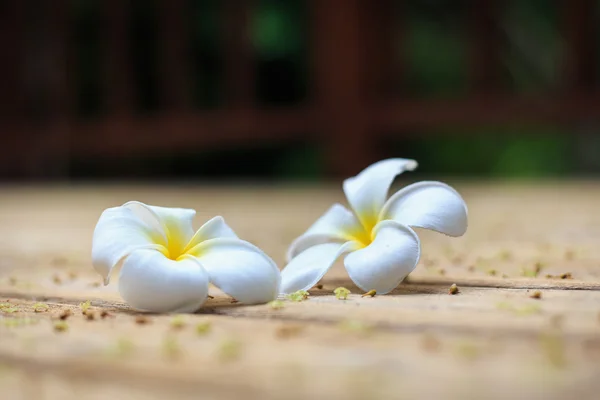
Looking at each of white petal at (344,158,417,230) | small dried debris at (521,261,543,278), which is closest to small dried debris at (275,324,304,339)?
white petal at (344,158,417,230)

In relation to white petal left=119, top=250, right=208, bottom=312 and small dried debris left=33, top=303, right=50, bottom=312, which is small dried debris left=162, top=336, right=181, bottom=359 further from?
small dried debris left=33, top=303, right=50, bottom=312

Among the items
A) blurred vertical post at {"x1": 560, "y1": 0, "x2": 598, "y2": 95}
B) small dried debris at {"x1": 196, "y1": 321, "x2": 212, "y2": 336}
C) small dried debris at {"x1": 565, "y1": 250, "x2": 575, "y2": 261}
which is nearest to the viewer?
small dried debris at {"x1": 196, "y1": 321, "x2": 212, "y2": 336}

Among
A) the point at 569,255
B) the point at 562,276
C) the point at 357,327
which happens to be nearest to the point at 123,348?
the point at 357,327

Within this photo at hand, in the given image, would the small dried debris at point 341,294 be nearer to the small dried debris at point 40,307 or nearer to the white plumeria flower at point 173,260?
the white plumeria flower at point 173,260

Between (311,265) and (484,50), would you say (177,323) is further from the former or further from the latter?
(484,50)

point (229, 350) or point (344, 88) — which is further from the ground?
point (344, 88)

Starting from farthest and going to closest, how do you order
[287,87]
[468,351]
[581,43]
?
[287,87], [581,43], [468,351]

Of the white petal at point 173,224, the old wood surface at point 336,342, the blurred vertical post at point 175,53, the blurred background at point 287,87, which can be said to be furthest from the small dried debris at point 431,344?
the blurred vertical post at point 175,53
